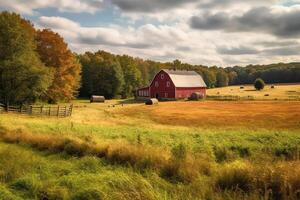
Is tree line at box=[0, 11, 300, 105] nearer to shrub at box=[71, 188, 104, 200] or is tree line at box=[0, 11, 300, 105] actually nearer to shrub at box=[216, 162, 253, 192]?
shrub at box=[71, 188, 104, 200]

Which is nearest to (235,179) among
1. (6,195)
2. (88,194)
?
(88,194)

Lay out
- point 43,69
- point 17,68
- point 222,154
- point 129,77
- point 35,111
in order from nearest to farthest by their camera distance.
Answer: point 222,154
point 35,111
point 17,68
point 43,69
point 129,77

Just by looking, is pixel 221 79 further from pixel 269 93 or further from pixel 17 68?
pixel 17 68

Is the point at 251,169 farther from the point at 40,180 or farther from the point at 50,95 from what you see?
the point at 50,95

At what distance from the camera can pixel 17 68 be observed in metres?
40.4

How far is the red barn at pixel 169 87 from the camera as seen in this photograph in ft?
291

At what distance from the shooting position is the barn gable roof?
90306mm

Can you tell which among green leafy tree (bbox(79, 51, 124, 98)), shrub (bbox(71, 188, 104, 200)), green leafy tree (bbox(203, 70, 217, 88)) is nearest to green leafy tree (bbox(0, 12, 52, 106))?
shrub (bbox(71, 188, 104, 200))

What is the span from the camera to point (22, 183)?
9.27 metres

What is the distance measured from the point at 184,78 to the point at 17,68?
195 feet

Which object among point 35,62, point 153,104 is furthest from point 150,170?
point 153,104

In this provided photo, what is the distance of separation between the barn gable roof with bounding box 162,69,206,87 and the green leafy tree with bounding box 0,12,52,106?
50501mm

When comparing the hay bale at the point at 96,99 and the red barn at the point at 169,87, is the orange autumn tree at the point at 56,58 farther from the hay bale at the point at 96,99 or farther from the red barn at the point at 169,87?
the red barn at the point at 169,87

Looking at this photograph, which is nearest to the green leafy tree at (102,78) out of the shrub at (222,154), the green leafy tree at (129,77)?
the green leafy tree at (129,77)
